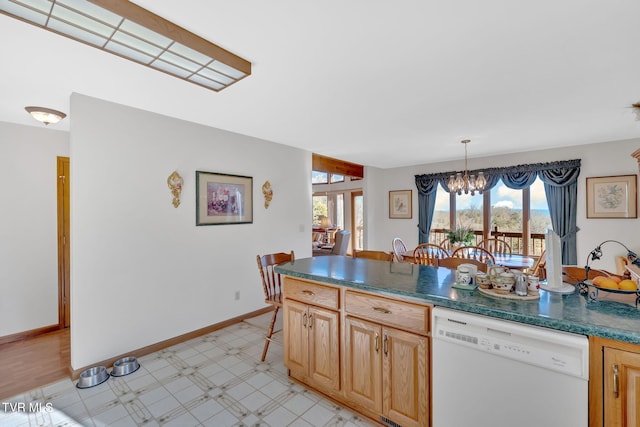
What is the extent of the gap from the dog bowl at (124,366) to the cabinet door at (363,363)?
199 cm

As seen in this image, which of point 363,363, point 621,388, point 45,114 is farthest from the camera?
point 45,114

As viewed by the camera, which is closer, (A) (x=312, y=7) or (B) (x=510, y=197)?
(A) (x=312, y=7)

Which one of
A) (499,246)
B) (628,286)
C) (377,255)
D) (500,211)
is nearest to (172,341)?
(377,255)

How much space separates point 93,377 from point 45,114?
245 centimetres

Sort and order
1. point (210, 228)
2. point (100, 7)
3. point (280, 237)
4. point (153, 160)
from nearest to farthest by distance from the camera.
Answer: point (100, 7), point (153, 160), point (210, 228), point (280, 237)

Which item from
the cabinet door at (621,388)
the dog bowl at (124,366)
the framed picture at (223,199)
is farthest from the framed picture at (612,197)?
the dog bowl at (124,366)

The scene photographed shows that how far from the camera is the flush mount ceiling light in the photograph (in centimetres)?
138

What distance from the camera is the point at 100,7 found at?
1369 mm

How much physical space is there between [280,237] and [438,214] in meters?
3.59

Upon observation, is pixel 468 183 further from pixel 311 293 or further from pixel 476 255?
pixel 311 293

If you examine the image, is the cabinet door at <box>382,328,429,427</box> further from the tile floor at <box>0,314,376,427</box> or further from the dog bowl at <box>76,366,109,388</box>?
the dog bowl at <box>76,366,109,388</box>

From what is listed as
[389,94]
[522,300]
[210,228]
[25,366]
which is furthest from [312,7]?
[25,366]

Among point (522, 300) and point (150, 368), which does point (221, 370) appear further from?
point (522, 300)

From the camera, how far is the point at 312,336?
84.4 inches
